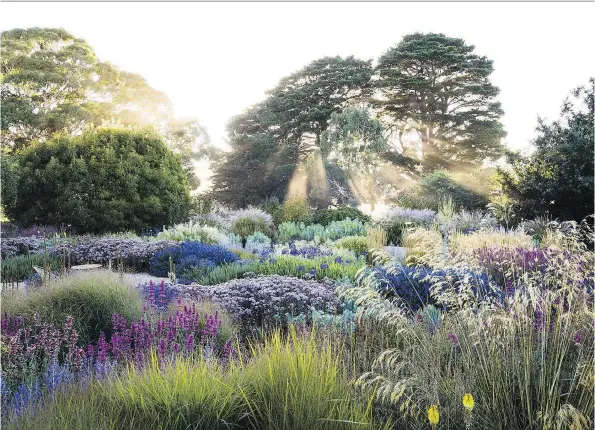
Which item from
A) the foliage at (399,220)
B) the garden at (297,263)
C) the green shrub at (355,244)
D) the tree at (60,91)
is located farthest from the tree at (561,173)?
the tree at (60,91)

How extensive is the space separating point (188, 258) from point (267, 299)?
318 cm

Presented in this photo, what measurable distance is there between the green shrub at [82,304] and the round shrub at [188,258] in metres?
3.00

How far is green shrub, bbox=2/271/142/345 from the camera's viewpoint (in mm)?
4573

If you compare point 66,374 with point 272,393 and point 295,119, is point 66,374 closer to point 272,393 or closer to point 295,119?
point 272,393

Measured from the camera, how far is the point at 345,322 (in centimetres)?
445

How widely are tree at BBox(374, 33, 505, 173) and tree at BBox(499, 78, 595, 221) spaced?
1391 cm

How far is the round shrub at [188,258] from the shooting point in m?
8.22

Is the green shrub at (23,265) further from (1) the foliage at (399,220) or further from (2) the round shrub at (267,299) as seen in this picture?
(1) the foliage at (399,220)

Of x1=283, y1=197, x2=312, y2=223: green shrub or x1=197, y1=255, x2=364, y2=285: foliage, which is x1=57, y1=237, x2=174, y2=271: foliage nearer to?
x1=197, y1=255, x2=364, y2=285: foliage

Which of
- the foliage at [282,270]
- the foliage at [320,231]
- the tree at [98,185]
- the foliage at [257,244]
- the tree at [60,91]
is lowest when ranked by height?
the foliage at [320,231]

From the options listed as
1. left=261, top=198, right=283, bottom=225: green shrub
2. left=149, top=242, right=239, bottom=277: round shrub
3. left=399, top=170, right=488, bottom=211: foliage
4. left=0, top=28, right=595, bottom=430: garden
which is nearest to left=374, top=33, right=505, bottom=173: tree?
left=0, top=28, right=595, bottom=430: garden

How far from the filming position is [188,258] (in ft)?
27.4

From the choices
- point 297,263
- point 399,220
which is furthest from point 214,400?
point 399,220

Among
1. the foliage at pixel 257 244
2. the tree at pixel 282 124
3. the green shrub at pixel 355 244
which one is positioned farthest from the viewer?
the tree at pixel 282 124
